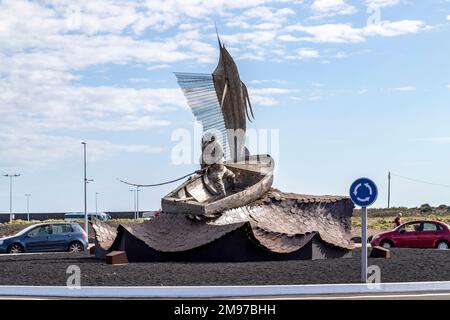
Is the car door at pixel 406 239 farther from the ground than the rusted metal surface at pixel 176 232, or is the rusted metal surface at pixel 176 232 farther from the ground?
the rusted metal surface at pixel 176 232

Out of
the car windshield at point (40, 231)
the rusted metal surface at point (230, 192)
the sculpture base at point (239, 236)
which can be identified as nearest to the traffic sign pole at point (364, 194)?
the sculpture base at point (239, 236)

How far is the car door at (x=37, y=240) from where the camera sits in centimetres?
2533

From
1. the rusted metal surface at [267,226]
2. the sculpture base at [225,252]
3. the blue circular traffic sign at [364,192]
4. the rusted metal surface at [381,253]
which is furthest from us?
the rusted metal surface at [381,253]

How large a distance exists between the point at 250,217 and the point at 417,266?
4670 mm

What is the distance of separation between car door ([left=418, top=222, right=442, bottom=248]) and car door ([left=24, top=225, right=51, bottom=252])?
12.5 metres

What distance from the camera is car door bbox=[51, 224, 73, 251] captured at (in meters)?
25.7

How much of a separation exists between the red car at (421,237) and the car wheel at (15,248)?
39.0 feet

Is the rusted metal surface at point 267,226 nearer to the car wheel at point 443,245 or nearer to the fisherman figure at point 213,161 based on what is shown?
the fisherman figure at point 213,161

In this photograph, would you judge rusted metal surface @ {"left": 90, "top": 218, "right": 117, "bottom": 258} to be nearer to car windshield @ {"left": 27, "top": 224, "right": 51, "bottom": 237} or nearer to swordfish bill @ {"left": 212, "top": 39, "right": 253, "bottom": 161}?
swordfish bill @ {"left": 212, "top": 39, "right": 253, "bottom": 161}

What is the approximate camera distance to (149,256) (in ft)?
62.3

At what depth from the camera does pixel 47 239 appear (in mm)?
25578

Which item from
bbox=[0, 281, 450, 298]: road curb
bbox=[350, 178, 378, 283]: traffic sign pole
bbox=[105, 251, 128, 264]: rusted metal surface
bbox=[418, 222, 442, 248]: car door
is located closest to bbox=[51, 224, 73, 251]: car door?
bbox=[105, 251, 128, 264]: rusted metal surface

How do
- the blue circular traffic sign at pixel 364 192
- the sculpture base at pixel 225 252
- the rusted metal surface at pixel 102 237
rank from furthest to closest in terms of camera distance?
1. the rusted metal surface at pixel 102 237
2. the sculpture base at pixel 225 252
3. the blue circular traffic sign at pixel 364 192
